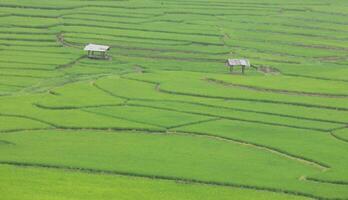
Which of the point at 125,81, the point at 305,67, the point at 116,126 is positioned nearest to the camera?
the point at 116,126

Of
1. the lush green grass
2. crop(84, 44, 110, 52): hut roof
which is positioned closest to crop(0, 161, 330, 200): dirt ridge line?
the lush green grass

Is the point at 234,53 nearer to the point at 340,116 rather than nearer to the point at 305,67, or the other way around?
the point at 305,67

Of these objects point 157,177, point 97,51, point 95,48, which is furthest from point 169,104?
point 97,51

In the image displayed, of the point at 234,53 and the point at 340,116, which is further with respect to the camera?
the point at 234,53

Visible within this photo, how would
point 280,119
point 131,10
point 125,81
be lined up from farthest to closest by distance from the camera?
point 131,10 < point 125,81 < point 280,119

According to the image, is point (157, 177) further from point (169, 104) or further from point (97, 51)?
point (97, 51)

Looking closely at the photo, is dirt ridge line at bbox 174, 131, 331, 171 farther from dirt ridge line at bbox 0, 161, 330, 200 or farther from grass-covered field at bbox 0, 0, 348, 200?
dirt ridge line at bbox 0, 161, 330, 200

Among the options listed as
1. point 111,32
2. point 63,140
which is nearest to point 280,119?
point 63,140
